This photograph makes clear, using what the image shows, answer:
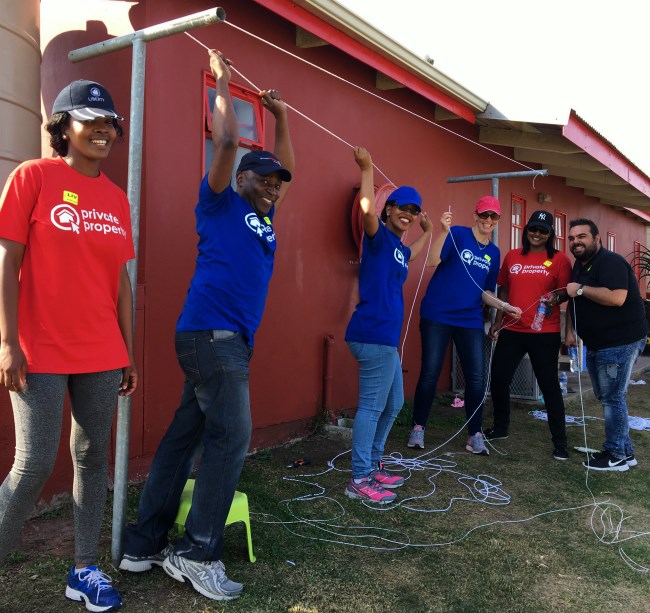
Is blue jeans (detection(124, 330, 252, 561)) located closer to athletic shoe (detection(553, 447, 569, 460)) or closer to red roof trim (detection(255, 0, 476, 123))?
red roof trim (detection(255, 0, 476, 123))

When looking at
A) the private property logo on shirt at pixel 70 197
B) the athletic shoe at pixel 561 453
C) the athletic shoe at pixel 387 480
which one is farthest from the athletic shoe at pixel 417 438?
the private property logo on shirt at pixel 70 197

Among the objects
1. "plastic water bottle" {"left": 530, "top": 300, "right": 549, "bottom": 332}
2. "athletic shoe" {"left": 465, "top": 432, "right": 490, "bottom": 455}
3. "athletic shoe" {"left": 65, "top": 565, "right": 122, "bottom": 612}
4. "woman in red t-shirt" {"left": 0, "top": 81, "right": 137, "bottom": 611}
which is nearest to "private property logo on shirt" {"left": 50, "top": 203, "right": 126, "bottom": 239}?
"woman in red t-shirt" {"left": 0, "top": 81, "right": 137, "bottom": 611}

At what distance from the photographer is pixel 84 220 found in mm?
2262

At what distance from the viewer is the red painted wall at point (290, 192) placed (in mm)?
3713

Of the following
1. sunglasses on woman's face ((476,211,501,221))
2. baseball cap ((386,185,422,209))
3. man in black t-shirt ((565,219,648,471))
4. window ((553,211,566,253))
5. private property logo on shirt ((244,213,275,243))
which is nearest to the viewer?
private property logo on shirt ((244,213,275,243))

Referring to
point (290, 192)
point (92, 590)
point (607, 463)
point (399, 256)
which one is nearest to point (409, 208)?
point (399, 256)

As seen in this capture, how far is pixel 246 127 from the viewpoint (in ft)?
14.6

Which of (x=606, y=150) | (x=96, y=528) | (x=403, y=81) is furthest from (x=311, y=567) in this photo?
(x=606, y=150)

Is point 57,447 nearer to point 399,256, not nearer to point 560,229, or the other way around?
point 399,256

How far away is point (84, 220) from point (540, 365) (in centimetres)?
387

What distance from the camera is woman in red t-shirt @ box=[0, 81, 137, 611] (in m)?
2.12

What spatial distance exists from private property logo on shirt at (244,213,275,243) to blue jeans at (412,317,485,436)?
253cm

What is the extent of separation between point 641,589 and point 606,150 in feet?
20.7

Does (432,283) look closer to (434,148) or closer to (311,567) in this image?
(434,148)
